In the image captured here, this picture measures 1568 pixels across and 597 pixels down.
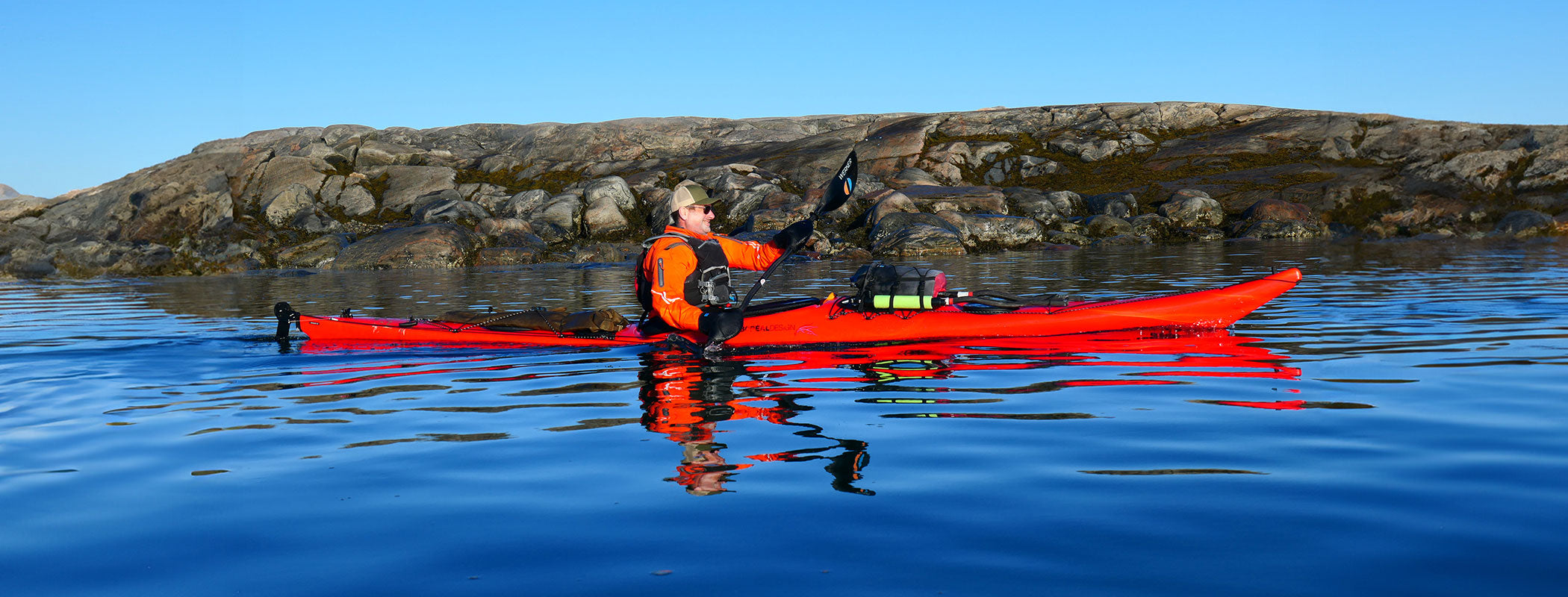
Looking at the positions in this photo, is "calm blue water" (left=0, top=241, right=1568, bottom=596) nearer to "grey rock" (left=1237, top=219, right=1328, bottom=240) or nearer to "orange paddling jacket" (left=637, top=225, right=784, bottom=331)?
"orange paddling jacket" (left=637, top=225, right=784, bottom=331)

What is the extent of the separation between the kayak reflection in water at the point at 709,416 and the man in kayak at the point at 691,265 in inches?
16.3

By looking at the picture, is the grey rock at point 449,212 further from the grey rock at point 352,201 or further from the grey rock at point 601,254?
the grey rock at point 601,254

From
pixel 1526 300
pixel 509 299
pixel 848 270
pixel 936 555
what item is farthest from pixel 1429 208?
pixel 936 555

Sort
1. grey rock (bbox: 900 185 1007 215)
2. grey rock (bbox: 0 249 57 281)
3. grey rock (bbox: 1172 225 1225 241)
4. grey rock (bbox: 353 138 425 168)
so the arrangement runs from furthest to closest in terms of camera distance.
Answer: grey rock (bbox: 353 138 425 168) < grey rock (bbox: 900 185 1007 215) < grey rock (bbox: 1172 225 1225 241) < grey rock (bbox: 0 249 57 281)

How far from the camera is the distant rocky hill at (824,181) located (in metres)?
38.4

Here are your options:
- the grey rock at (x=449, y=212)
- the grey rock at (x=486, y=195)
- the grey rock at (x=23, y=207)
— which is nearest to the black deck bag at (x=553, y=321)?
the grey rock at (x=449, y=212)

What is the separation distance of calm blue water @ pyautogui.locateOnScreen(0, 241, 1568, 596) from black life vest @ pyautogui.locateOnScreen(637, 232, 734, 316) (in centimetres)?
66

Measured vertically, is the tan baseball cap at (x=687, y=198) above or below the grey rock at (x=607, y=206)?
below

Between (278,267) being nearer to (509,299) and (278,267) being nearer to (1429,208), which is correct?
(509,299)

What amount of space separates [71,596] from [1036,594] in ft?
9.77

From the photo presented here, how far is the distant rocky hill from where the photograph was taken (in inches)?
1513

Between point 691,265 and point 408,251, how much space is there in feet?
96.8

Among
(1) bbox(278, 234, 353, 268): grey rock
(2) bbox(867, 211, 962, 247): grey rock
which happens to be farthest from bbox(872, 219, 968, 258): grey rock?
(1) bbox(278, 234, 353, 268): grey rock

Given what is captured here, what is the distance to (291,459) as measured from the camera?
5.41 metres
